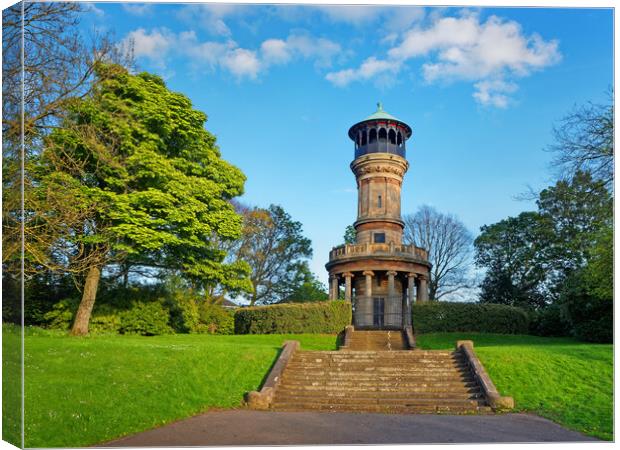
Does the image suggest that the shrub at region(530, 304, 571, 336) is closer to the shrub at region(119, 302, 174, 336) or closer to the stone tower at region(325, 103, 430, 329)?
the stone tower at region(325, 103, 430, 329)

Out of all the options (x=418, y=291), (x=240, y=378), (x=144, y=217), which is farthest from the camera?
(x=418, y=291)

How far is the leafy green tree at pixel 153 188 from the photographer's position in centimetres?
1831

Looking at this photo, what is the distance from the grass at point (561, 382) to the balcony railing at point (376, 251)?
43.7ft

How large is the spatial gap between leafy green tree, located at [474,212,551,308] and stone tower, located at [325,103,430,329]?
8.47 metres

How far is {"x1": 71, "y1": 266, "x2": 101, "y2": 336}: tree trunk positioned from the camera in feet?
66.9

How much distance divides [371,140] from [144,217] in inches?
688

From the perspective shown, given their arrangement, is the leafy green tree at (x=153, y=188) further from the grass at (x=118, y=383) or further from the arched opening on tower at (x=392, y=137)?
the arched opening on tower at (x=392, y=137)

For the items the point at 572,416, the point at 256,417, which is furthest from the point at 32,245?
Result: the point at 572,416

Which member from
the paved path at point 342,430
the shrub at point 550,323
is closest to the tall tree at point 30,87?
the paved path at point 342,430

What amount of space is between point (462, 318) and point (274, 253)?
14.8 m

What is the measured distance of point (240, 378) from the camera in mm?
15508

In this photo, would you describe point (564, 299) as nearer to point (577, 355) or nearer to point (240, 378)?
point (577, 355)

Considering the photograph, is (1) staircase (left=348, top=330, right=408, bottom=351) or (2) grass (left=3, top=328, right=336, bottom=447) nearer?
(2) grass (left=3, top=328, right=336, bottom=447)

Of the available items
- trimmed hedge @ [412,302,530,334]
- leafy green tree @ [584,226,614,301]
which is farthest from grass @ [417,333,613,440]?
trimmed hedge @ [412,302,530,334]
